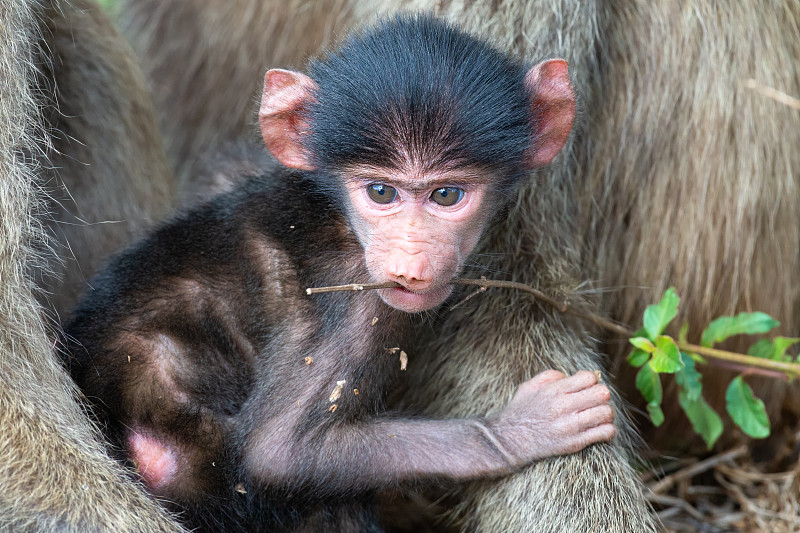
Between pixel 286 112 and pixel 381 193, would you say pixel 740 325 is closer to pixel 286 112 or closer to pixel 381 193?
pixel 381 193

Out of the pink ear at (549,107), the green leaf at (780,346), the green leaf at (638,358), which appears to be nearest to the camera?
the pink ear at (549,107)

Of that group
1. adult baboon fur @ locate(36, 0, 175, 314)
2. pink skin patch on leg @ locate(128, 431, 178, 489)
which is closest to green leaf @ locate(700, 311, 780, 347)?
pink skin patch on leg @ locate(128, 431, 178, 489)

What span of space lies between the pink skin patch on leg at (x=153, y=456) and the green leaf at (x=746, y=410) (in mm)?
1604

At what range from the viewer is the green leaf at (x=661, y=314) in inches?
112

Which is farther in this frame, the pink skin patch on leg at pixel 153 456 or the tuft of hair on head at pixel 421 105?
the pink skin patch on leg at pixel 153 456

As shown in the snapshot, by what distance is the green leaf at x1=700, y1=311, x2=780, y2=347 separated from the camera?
2959 millimetres

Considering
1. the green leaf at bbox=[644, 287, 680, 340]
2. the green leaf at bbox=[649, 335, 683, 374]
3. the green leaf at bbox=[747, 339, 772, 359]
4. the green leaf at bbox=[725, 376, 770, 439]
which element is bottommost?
the green leaf at bbox=[725, 376, 770, 439]

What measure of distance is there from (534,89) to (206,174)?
1136 mm

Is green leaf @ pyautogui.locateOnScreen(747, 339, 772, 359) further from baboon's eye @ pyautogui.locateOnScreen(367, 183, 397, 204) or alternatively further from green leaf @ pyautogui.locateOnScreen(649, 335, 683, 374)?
baboon's eye @ pyautogui.locateOnScreen(367, 183, 397, 204)

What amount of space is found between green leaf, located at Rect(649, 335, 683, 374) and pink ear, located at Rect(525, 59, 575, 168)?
24.4 inches

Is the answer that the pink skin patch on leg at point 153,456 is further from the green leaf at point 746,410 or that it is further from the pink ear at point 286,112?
the green leaf at point 746,410

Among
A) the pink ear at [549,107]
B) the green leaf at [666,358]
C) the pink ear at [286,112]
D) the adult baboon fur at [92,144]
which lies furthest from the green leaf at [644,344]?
the adult baboon fur at [92,144]

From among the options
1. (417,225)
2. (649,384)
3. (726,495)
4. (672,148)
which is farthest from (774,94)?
(726,495)

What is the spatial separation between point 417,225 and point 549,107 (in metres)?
0.50
